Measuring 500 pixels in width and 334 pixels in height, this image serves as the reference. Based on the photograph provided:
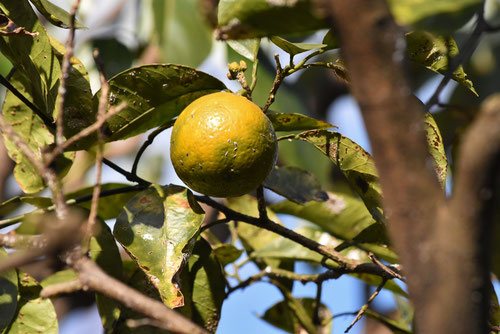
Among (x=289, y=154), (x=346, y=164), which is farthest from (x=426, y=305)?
(x=289, y=154)

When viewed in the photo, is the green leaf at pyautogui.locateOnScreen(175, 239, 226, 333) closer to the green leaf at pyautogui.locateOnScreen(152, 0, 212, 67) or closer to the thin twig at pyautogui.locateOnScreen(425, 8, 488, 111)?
the thin twig at pyautogui.locateOnScreen(425, 8, 488, 111)

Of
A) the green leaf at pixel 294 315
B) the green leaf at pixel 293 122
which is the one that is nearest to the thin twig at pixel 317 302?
the green leaf at pixel 294 315

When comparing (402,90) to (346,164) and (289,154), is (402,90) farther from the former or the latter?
(289,154)

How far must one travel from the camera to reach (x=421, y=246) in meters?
0.47

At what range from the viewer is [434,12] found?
62 cm

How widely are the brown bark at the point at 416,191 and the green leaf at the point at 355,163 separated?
54cm

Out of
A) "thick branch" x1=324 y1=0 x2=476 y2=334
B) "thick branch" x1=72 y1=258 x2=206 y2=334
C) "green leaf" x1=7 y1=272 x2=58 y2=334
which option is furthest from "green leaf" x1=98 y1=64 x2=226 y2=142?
"thick branch" x1=324 y1=0 x2=476 y2=334

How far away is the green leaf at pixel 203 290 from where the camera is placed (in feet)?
3.44

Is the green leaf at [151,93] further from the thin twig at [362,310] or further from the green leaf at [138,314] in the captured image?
the thin twig at [362,310]

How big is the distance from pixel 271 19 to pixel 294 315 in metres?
0.76

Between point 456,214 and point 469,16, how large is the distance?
296 mm

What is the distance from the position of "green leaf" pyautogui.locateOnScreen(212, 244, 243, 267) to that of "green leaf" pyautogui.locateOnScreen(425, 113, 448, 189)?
0.35 metres

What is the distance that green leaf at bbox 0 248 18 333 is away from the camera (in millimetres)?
992

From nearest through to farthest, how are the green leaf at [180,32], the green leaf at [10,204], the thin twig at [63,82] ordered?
the thin twig at [63,82] < the green leaf at [10,204] < the green leaf at [180,32]
